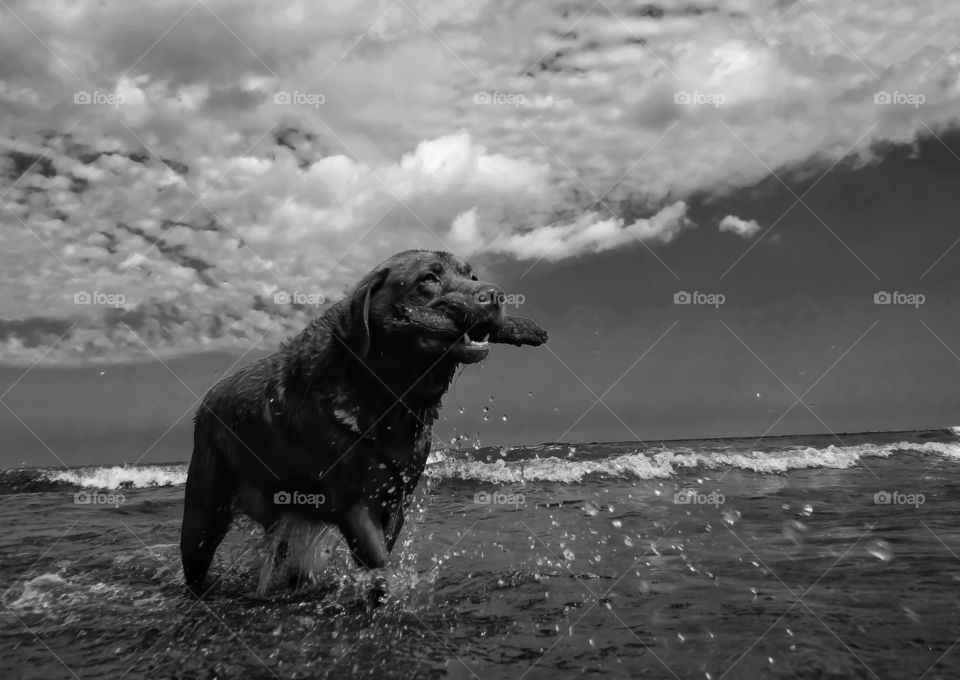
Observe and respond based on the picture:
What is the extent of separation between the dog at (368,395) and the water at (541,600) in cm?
58

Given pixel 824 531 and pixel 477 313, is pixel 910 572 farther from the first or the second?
pixel 477 313

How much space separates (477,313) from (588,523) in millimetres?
5119

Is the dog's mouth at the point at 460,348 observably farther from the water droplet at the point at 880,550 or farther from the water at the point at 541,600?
the water droplet at the point at 880,550

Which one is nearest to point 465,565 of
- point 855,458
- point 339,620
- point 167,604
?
point 339,620

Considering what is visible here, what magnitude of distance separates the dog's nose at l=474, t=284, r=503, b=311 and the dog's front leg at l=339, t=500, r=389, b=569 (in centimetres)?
165

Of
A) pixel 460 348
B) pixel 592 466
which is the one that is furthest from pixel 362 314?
pixel 592 466

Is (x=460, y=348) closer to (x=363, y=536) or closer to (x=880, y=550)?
(x=363, y=536)

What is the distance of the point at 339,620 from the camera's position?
14.8ft

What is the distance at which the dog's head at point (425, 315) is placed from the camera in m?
4.62

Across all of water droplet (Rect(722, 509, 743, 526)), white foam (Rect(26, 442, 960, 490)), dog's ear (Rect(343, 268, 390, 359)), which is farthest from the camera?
white foam (Rect(26, 442, 960, 490))

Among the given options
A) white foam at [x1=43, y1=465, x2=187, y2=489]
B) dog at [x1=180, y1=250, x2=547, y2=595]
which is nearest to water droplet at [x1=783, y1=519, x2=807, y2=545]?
dog at [x1=180, y1=250, x2=547, y2=595]

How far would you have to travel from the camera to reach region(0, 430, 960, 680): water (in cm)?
374

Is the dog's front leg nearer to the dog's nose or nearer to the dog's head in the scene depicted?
the dog's head

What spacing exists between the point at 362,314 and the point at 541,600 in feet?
8.27
